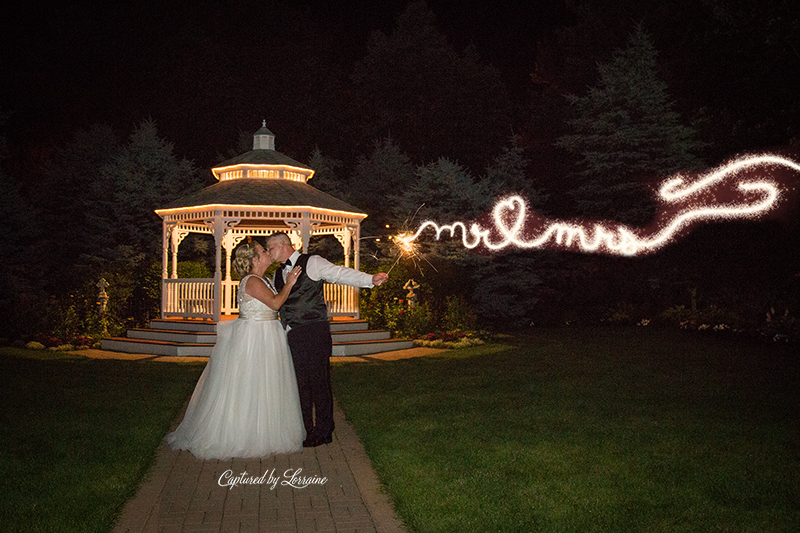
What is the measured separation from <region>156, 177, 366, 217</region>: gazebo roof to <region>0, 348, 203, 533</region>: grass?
602 centimetres

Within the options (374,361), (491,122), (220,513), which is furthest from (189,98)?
(220,513)

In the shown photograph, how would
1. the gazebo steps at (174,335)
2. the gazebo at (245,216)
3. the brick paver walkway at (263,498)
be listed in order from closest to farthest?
the brick paver walkway at (263,498) < the gazebo steps at (174,335) < the gazebo at (245,216)

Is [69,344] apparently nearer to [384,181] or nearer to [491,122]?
[384,181]

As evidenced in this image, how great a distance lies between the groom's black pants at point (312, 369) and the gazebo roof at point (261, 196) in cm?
1227

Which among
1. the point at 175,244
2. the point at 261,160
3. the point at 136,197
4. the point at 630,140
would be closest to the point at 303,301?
the point at 175,244

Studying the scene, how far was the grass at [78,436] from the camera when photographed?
6.13 meters

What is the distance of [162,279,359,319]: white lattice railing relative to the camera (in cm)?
2056

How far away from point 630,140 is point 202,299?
16978 mm

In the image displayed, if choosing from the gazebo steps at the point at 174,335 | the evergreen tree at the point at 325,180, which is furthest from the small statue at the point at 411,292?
the evergreen tree at the point at 325,180

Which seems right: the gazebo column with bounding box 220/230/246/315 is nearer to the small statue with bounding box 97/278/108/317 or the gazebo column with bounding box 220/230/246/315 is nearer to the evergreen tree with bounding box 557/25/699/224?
the small statue with bounding box 97/278/108/317

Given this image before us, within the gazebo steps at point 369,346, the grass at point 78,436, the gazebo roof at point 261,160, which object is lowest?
the grass at point 78,436

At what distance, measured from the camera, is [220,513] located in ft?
19.5

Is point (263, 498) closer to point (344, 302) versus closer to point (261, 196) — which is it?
point (261, 196)

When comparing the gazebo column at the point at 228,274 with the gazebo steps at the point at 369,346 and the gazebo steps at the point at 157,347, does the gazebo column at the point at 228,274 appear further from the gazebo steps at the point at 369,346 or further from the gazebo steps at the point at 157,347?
the gazebo steps at the point at 369,346
